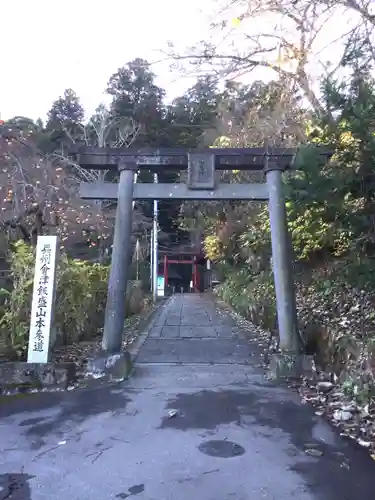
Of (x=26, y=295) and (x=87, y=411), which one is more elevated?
(x=26, y=295)

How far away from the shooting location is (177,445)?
429 cm

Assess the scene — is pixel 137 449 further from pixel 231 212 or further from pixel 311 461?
pixel 231 212

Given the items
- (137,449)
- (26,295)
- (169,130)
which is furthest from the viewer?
(169,130)

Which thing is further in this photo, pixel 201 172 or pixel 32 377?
pixel 201 172

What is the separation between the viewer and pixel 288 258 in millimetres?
7426

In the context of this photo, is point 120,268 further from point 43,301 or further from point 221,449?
point 221,449

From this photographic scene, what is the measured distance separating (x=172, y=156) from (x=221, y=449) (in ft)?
16.2

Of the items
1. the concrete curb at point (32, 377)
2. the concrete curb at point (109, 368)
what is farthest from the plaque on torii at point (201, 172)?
the concrete curb at point (32, 377)

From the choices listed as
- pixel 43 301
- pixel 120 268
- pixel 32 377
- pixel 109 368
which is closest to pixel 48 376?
pixel 32 377

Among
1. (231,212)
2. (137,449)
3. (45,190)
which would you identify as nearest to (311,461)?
(137,449)

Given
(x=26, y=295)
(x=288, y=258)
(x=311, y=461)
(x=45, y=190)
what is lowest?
(x=311, y=461)

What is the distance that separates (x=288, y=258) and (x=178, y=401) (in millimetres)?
2936

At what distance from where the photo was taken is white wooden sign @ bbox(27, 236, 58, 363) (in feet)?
21.3

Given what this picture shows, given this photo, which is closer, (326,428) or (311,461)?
(311,461)
